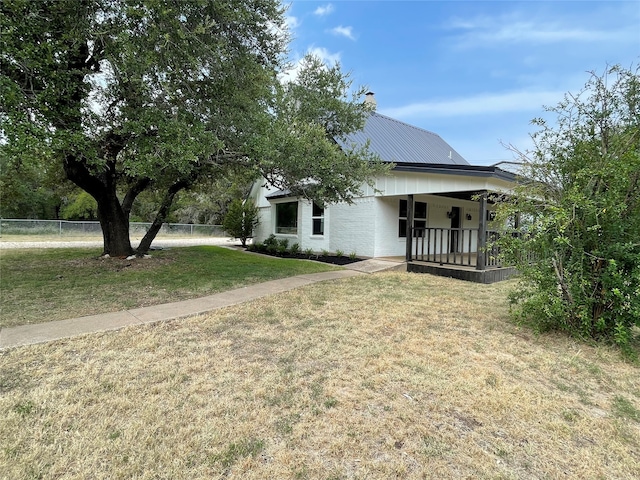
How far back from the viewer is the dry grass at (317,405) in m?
2.10

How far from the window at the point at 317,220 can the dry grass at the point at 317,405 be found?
9.58 m

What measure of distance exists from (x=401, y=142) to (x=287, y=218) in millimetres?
6217

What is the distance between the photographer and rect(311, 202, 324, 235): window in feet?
46.1

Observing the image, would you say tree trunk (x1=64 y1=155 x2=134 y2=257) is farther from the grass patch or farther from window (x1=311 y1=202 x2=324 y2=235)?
window (x1=311 y1=202 x2=324 y2=235)

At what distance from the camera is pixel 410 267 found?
9.87 metres

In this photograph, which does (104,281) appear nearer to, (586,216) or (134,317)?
(134,317)

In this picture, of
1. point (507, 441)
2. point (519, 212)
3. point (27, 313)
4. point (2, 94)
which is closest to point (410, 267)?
point (519, 212)

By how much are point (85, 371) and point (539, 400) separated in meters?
4.09

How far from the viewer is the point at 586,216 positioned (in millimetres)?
4141

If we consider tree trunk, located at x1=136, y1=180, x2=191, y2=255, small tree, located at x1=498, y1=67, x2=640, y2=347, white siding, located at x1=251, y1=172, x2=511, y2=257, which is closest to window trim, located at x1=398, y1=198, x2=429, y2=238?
white siding, located at x1=251, y1=172, x2=511, y2=257

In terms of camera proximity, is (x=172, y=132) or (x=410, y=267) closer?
(x=172, y=132)

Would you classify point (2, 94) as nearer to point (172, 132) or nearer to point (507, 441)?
point (172, 132)

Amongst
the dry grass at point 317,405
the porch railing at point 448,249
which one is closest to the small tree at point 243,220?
the porch railing at point 448,249

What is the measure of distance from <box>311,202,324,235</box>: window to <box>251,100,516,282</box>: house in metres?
0.04
